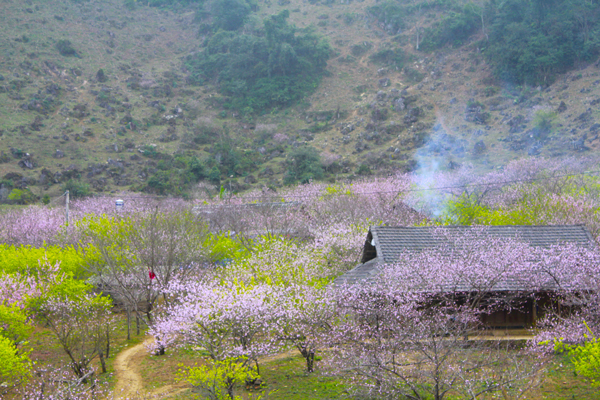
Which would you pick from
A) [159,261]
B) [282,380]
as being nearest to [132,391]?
[282,380]

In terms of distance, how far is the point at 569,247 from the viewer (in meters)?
14.6

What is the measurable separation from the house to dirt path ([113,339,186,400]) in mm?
6233

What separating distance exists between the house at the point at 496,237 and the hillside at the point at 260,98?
31.2 meters

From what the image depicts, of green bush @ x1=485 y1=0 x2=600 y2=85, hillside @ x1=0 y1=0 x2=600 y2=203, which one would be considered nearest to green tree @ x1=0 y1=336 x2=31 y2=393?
hillside @ x1=0 y1=0 x2=600 y2=203

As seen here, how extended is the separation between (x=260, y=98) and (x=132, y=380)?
60287 millimetres

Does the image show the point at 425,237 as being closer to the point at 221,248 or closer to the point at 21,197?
the point at 221,248

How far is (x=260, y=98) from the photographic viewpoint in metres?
72.6

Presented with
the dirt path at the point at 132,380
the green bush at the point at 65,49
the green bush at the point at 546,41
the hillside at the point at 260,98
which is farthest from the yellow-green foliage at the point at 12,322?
the green bush at the point at 65,49

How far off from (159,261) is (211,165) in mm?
39101

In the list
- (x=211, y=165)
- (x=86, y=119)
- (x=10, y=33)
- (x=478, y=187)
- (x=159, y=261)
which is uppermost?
(x=10, y=33)

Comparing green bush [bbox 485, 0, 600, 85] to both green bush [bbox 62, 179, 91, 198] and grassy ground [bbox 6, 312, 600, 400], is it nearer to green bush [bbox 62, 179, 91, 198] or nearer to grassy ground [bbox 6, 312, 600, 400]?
green bush [bbox 62, 179, 91, 198]

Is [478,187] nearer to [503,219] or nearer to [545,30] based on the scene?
[503,219]

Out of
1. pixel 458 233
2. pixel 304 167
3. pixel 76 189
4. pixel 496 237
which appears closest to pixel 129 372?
pixel 458 233

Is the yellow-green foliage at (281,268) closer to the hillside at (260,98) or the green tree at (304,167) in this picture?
the green tree at (304,167)
